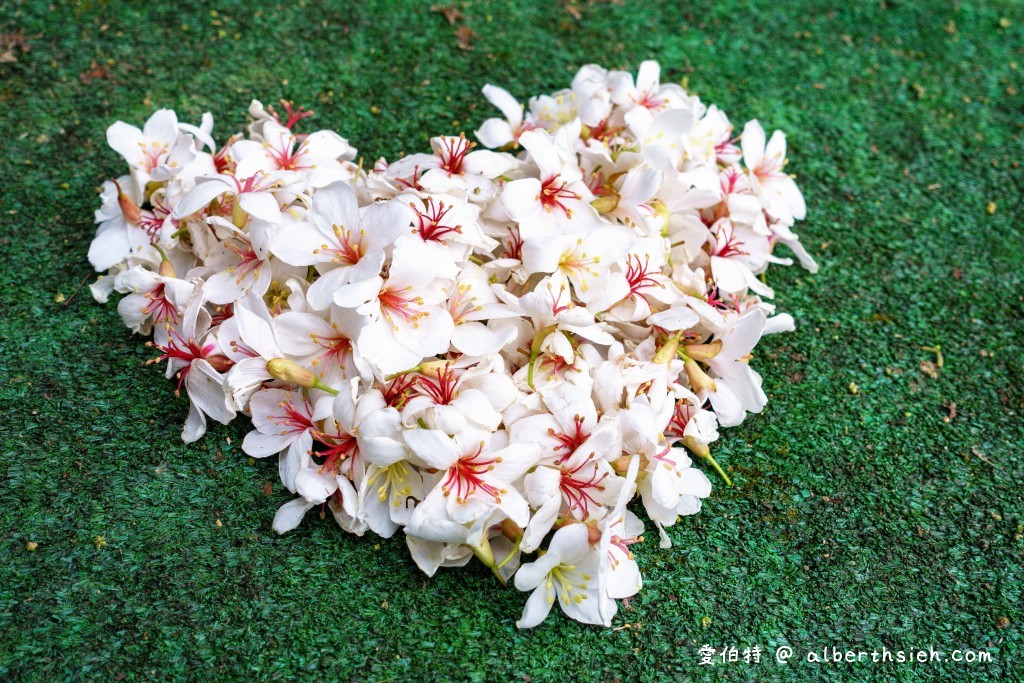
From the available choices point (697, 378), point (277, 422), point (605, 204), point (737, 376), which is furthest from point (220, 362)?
point (737, 376)

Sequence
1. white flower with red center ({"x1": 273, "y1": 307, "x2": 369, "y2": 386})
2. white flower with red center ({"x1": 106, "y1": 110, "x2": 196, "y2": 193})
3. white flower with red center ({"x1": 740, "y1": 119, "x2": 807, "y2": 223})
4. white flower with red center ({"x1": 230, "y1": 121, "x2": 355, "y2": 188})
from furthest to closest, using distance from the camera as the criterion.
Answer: white flower with red center ({"x1": 740, "y1": 119, "x2": 807, "y2": 223}), white flower with red center ({"x1": 106, "y1": 110, "x2": 196, "y2": 193}), white flower with red center ({"x1": 230, "y1": 121, "x2": 355, "y2": 188}), white flower with red center ({"x1": 273, "y1": 307, "x2": 369, "y2": 386})

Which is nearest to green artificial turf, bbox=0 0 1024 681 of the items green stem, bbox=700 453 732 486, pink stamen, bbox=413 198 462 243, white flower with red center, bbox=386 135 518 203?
green stem, bbox=700 453 732 486

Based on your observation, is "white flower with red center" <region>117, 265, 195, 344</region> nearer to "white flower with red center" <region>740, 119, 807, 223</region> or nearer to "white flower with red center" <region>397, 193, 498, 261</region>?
"white flower with red center" <region>397, 193, 498, 261</region>

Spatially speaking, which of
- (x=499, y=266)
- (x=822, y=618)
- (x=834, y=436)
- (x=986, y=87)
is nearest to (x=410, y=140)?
(x=499, y=266)

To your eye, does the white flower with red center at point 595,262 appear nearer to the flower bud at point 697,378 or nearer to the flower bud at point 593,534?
the flower bud at point 697,378

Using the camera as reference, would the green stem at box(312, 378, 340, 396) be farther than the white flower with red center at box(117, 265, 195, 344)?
No

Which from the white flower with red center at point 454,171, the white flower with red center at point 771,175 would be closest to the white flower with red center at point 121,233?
the white flower with red center at point 454,171
